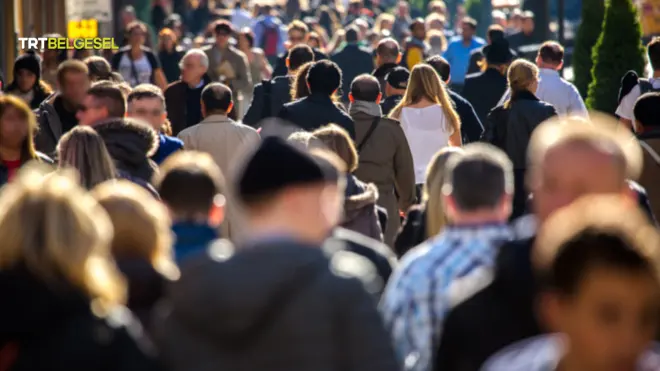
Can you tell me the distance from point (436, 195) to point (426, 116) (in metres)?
5.77

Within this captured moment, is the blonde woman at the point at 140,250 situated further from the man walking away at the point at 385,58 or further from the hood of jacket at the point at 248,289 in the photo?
the man walking away at the point at 385,58

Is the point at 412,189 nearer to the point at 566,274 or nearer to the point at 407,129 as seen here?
the point at 407,129

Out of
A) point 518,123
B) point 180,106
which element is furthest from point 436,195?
point 180,106

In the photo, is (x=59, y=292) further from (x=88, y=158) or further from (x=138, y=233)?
(x=88, y=158)

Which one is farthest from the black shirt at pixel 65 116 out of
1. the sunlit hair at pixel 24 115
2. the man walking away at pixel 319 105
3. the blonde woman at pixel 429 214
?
the blonde woman at pixel 429 214

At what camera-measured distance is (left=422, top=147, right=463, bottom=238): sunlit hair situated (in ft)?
24.2

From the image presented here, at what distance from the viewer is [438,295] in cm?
555

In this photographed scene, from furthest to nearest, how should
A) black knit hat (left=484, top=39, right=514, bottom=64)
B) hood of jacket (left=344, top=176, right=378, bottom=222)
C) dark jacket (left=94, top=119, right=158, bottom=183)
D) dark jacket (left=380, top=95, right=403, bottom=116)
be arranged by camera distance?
black knit hat (left=484, top=39, right=514, bottom=64) < dark jacket (left=380, top=95, right=403, bottom=116) < dark jacket (left=94, top=119, right=158, bottom=183) < hood of jacket (left=344, top=176, right=378, bottom=222)

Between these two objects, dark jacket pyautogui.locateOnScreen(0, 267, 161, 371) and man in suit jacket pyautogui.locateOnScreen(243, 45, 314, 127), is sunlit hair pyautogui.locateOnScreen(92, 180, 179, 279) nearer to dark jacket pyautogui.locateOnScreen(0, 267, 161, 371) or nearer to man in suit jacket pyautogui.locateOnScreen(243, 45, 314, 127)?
dark jacket pyautogui.locateOnScreen(0, 267, 161, 371)

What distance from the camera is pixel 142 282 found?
5.35 meters

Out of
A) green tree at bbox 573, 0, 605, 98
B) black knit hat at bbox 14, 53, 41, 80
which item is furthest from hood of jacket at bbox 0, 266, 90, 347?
green tree at bbox 573, 0, 605, 98

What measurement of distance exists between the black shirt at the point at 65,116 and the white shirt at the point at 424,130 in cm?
259

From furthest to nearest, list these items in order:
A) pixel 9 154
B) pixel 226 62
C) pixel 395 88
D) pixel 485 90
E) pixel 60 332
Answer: pixel 226 62, pixel 485 90, pixel 395 88, pixel 9 154, pixel 60 332

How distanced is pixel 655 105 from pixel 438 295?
206 inches
